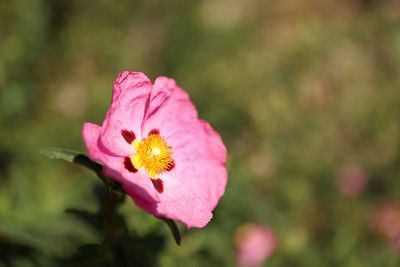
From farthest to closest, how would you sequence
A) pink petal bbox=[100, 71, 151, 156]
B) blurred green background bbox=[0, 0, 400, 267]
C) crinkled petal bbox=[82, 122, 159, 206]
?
blurred green background bbox=[0, 0, 400, 267] → pink petal bbox=[100, 71, 151, 156] → crinkled petal bbox=[82, 122, 159, 206]

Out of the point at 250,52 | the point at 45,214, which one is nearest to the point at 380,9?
the point at 250,52

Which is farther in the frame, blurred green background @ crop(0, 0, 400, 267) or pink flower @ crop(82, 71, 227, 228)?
blurred green background @ crop(0, 0, 400, 267)

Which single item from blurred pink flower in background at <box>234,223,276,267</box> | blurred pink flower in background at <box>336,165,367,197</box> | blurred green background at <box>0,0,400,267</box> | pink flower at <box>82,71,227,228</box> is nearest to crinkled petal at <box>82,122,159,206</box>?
pink flower at <box>82,71,227,228</box>

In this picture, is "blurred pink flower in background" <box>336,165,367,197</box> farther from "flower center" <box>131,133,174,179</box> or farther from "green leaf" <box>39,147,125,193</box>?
"green leaf" <box>39,147,125,193</box>

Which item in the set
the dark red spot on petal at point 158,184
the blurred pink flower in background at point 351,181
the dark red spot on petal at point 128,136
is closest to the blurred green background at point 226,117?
the blurred pink flower in background at point 351,181

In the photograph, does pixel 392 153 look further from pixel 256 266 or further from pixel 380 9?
pixel 380 9

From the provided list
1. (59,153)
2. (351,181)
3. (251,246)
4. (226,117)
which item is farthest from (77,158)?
(351,181)
